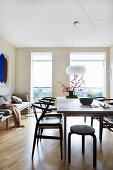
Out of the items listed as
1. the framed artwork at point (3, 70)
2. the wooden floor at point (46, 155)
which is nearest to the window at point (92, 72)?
the framed artwork at point (3, 70)

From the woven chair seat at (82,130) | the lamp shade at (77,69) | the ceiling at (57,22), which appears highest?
the ceiling at (57,22)

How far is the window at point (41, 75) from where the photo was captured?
17.5ft

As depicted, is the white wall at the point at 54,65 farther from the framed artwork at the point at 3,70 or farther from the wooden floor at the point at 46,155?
the wooden floor at the point at 46,155

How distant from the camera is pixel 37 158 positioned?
1.87 meters

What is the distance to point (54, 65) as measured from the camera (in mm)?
5078

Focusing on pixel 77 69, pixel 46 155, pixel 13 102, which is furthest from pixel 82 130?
pixel 13 102

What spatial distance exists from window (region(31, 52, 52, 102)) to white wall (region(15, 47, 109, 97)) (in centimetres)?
30

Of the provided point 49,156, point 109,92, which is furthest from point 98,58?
point 49,156

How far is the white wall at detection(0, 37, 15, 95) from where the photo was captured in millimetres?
4230

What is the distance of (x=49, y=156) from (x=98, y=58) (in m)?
4.47

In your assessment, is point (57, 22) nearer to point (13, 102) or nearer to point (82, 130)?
point (82, 130)

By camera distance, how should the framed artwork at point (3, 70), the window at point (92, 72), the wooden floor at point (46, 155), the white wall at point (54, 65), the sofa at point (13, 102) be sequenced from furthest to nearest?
the window at point (92, 72) < the white wall at point (54, 65) < the framed artwork at point (3, 70) < the sofa at point (13, 102) < the wooden floor at point (46, 155)

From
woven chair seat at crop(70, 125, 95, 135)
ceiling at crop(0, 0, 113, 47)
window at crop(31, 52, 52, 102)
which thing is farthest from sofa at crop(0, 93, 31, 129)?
ceiling at crop(0, 0, 113, 47)

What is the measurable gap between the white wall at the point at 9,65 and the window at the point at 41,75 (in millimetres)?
818
